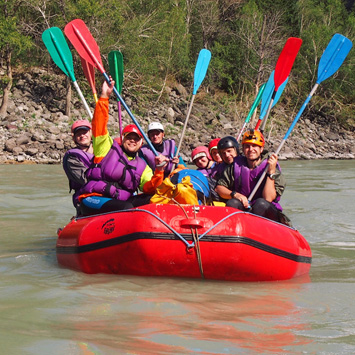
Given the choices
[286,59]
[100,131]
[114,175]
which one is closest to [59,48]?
[100,131]

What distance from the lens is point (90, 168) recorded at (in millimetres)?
4699

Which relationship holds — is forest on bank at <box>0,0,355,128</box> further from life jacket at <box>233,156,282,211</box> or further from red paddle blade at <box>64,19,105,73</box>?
life jacket at <box>233,156,282,211</box>

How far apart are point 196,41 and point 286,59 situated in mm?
23674

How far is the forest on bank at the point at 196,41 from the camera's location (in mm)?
20422

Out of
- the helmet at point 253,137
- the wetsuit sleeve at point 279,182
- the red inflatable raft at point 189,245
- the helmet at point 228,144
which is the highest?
the helmet at point 253,137

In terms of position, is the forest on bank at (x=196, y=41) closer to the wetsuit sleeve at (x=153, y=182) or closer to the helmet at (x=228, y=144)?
the helmet at (x=228, y=144)

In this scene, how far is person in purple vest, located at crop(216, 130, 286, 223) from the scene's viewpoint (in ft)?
15.0

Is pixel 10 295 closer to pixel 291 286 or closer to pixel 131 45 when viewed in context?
pixel 291 286

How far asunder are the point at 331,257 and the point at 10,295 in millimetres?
2913

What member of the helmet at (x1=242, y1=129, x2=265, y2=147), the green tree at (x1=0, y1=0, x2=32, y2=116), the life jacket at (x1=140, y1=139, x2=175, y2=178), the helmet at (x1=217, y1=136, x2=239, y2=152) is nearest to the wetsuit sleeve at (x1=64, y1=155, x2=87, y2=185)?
the life jacket at (x1=140, y1=139, x2=175, y2=178)

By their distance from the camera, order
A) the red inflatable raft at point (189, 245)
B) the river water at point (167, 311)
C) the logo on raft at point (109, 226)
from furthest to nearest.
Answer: the logo on raft at point (109, 226)
the red inflatable raft at point (189, 245)
the river water at point (167, 311)

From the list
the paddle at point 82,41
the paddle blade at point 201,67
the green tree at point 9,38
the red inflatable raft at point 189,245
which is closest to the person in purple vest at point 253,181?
the red inflatable raft at point 189,245

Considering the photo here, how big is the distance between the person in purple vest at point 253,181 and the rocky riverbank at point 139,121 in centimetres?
1208

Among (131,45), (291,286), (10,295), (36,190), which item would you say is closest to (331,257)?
(291,286)
